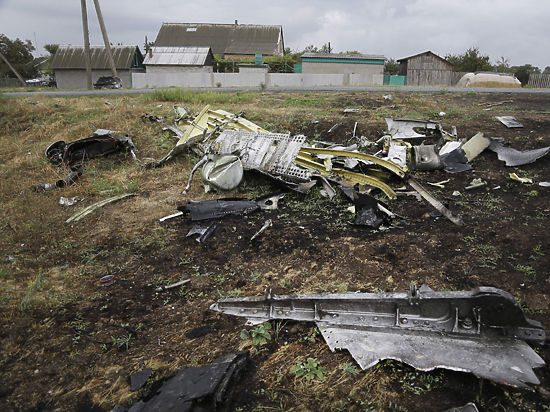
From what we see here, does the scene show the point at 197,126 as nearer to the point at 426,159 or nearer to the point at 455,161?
the point at 426,159

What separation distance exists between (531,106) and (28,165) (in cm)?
1337

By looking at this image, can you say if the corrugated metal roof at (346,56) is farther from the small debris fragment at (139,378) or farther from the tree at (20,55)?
the tree at (20,55)

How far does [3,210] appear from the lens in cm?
558

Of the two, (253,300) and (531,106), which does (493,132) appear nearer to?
(531,106)

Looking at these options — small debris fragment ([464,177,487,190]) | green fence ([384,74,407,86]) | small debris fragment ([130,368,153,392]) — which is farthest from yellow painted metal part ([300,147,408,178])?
green fence ([384,74,407,86])

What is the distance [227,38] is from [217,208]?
3731 centimetres

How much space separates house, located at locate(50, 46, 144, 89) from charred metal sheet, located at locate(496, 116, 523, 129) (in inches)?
1220

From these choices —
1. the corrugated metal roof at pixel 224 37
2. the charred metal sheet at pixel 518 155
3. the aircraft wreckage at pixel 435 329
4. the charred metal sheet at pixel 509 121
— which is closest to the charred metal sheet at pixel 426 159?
the charred metal sheet at pixel 518 155

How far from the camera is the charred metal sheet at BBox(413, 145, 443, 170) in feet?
20.6

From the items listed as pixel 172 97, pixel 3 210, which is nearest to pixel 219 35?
pixel 172 97

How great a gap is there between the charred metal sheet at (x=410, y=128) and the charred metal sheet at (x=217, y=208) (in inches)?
159

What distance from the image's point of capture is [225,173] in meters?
5.66

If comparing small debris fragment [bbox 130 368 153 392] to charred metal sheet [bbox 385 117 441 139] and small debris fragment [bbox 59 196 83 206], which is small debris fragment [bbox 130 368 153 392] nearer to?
small debris fragment [bbox 59 196 83 206]

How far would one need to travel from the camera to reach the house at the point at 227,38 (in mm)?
35531
